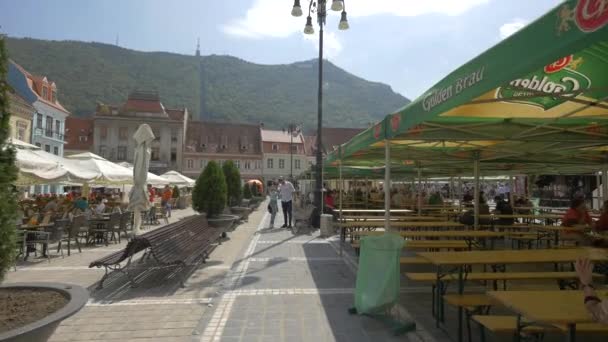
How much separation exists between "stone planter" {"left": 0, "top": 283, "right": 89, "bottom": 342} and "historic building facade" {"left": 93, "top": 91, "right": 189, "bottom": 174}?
2062 inches

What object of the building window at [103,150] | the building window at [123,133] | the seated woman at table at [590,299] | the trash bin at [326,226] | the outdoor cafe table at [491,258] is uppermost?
the building window at [123,133]

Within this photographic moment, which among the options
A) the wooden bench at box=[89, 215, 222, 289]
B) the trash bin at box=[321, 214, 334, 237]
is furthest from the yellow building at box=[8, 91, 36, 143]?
the wooden bench at box=[89, 215, 222, 289]

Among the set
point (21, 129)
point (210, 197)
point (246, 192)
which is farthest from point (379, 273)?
point (21, 129)

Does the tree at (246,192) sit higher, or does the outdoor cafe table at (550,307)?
the tree at (246,192)

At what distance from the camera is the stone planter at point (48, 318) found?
8.90 ft

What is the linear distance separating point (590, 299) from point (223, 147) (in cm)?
5685

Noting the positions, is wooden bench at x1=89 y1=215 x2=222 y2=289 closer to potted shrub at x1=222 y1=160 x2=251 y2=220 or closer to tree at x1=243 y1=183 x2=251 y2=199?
potted shrub at x1=222 y1=160 x2=251 y2=220

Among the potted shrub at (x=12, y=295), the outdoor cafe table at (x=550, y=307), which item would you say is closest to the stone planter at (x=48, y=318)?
the potted shrub at (x=12, y=295)

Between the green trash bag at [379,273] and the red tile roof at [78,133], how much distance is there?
191ft

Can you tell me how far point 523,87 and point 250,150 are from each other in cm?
5522

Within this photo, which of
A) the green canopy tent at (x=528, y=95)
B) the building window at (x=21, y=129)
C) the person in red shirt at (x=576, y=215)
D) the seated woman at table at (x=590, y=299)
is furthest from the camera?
the building window at (x=21, y=129)

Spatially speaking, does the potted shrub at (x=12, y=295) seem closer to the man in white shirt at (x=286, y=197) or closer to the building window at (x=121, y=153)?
the man in white shirt at (x=286, y=197)

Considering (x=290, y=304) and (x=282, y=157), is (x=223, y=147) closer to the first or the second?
(x=282, y=157)

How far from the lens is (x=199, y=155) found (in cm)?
5556
